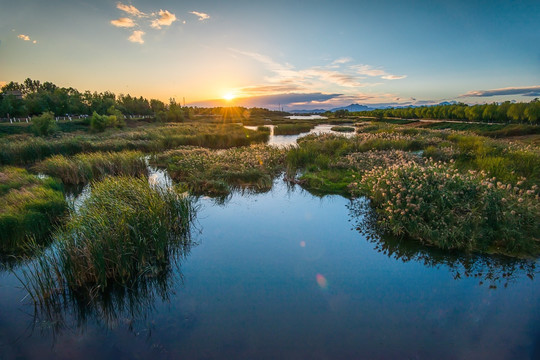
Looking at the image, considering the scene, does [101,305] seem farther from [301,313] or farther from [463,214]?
[463,214]

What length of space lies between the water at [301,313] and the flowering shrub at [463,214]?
22.6 inches

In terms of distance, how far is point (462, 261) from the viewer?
7.55 meters

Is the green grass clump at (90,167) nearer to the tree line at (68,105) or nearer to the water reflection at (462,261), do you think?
the water reflection at (462,261)

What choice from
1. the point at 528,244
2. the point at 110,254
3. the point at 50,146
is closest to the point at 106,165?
the point at 50,146

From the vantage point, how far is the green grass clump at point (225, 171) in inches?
577

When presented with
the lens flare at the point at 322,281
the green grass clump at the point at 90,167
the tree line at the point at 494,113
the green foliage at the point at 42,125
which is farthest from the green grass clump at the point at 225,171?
the tree line at the point at 494,113

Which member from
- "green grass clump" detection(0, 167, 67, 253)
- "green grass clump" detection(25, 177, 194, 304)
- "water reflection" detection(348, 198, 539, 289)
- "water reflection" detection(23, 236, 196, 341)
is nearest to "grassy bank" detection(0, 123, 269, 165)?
"green grass clump" detection(0, 167, 67, 253)

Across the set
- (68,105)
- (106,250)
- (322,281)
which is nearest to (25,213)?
(106,250)

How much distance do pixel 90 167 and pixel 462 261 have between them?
19.2 meters

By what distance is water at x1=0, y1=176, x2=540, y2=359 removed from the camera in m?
4.96

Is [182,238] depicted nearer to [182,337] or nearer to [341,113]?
[182,337]

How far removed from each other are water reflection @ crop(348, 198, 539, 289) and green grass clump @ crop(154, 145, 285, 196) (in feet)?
25.6

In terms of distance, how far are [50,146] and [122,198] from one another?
17.7 metres

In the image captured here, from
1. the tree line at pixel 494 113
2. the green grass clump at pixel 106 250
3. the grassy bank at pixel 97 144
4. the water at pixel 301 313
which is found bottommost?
the water at pixel 301 313
